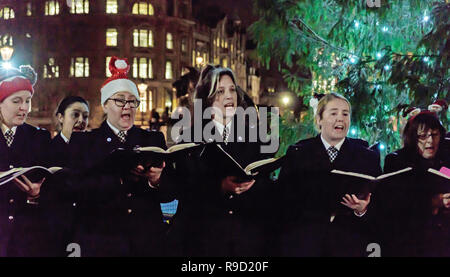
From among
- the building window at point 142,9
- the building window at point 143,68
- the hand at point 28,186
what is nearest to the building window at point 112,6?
the building window at point 142,9

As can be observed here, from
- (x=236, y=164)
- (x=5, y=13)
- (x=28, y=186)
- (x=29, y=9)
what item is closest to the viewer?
(x=236, y=164)

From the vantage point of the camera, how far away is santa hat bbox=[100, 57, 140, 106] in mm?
6208

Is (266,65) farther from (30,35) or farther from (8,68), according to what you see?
(30,35)

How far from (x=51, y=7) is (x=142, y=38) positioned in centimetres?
878

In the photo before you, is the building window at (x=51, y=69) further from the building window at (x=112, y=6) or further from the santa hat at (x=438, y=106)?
the santa hat at (x=438, y=106)

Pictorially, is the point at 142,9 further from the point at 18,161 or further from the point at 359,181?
the point at 359,181

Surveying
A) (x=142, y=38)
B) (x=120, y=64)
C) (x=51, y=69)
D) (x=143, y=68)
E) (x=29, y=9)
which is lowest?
(x=120, y=64)

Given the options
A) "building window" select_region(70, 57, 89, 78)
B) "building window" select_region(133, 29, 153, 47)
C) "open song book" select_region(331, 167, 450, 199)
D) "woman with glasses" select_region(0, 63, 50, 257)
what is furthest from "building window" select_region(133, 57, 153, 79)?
"open song book" select_region(331, 167, 450, 199)

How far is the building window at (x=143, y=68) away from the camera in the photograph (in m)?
51.3

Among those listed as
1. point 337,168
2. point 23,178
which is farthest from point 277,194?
point 23,178

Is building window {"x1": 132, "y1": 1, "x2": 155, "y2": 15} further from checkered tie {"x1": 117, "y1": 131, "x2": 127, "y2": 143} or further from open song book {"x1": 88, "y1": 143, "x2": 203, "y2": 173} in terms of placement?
open song book {"x1": 88, "y1": 143, "x2": 203, "y2": 173}

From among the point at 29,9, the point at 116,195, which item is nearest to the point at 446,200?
the point at 116,195

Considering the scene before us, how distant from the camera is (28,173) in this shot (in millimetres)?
Result: 5867
